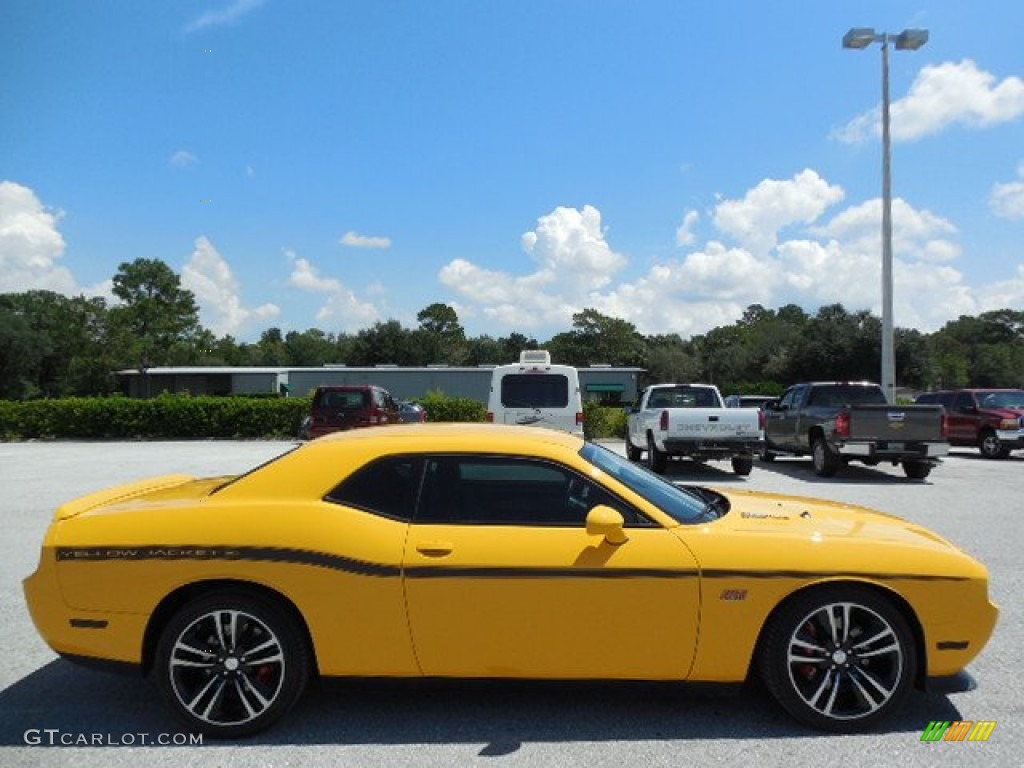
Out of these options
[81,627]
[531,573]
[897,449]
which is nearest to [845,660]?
[531,573]

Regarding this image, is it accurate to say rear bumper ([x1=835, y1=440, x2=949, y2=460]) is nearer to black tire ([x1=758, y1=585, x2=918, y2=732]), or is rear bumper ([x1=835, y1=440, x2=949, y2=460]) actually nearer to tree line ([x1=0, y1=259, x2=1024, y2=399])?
black tire ([x1=758, y1=585, x2=918, y2=732])

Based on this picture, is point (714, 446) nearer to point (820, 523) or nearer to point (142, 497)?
point (820, 523)

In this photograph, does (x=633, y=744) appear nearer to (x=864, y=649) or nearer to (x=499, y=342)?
(x=864, y=649)

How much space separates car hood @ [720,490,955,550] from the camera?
371 cm

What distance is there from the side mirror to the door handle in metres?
0.65

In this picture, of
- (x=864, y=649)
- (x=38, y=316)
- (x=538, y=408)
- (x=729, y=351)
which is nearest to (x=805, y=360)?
(x=729, y=351)

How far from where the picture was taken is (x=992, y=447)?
18.5 metres

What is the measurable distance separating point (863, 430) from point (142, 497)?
12.1 metres

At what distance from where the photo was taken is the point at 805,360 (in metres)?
59.1

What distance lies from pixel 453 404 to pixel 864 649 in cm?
2337

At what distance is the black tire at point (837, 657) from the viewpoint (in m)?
3.51

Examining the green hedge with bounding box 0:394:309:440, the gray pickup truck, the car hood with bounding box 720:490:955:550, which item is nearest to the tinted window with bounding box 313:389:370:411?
the green hedge with bounding box 0:394:309:440

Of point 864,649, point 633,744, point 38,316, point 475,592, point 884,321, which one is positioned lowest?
point 633,744

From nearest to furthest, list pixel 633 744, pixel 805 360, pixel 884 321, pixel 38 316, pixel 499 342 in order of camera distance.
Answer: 1. pixel 633 744
2. pixel 884 321
3. pixel 805 360
4. pixel 38 316
5. pixel 499 342
